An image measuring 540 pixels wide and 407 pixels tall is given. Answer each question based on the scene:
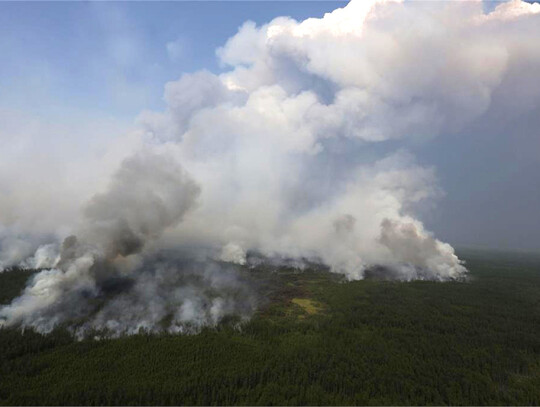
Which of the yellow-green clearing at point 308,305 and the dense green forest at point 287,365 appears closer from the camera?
the dense green forest at point 287,365

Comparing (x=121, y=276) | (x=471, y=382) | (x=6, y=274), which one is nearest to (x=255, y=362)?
(x=471, y=382)

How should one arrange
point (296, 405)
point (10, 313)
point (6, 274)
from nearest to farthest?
1. point (296, 405)
2. point (10, 313)
3. point (6, 274)

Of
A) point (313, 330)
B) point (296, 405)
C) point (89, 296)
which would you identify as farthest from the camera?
point (89, 296)

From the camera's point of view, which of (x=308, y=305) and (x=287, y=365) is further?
(x=308, y=305)

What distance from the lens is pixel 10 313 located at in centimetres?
10769

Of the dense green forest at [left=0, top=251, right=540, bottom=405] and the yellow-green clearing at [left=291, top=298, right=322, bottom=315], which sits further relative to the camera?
the yellow-green clearing at [left=291, top=298, right=322, bottom=315]

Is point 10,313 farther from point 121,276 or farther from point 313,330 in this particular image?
point 313,330

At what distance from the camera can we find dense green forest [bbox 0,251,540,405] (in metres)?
76.2

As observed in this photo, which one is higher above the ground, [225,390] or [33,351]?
[33,351]

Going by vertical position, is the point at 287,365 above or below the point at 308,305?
below

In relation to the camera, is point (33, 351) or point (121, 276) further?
point (121, 276)

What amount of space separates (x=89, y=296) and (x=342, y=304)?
121m

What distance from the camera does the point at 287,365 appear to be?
9088 cm

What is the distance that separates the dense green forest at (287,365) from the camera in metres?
76.2
